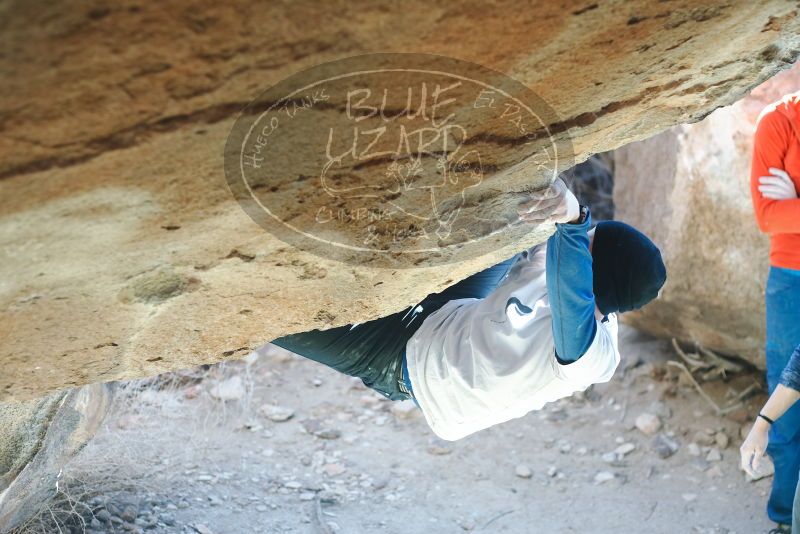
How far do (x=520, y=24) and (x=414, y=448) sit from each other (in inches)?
95.8

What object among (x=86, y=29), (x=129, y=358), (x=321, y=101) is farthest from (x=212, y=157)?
(x=129, y=358)

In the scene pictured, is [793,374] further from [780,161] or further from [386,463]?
[386,463]

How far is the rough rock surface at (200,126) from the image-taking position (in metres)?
1.00

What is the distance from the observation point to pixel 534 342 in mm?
1986

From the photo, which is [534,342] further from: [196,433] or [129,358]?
[196,433]

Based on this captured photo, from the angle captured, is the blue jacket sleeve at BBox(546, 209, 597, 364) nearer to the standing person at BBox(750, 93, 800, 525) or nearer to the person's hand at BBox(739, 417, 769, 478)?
the person's hand at BBox(739, 417, 769, 478)

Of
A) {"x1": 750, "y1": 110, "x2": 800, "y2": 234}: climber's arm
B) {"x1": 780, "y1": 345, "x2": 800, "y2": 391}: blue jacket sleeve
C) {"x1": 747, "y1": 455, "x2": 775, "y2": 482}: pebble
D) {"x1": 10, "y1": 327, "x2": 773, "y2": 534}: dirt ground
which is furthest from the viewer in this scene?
{"x1": 747, "y1": 455, "x2": 775, "y2": 482}: pebble

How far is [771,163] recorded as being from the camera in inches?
103

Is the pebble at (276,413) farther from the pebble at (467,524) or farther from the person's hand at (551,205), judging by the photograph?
the person's hand at (551,205)

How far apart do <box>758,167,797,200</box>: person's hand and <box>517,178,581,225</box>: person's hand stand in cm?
118

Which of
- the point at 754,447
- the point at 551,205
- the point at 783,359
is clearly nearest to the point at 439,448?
the point at 783,359

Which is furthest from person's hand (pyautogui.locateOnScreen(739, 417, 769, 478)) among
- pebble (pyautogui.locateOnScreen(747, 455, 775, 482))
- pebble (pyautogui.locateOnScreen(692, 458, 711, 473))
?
pebble (pyautogui.locateOnScreen(692, 458, 711, 473))

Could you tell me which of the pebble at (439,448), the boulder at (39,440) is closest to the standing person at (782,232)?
the pebble at (439,448)

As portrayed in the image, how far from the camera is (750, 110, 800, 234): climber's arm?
2561 mm
